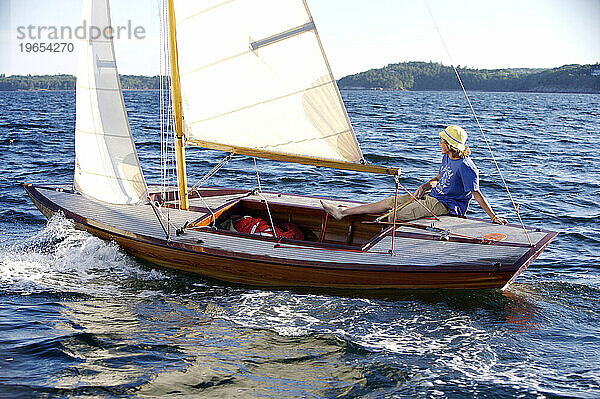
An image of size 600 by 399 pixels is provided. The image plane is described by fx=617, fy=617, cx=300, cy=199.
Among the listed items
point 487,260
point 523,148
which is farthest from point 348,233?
point 523,148

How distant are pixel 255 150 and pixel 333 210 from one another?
52.1 inches

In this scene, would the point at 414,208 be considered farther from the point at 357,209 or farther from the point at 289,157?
the point at 289,157

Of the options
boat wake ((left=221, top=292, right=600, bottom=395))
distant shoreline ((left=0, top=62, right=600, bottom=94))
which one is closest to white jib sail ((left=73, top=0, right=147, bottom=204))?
boat wake ((left=221, top=292, right=600, bottom=395))

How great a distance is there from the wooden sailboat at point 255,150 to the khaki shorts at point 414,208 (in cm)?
15

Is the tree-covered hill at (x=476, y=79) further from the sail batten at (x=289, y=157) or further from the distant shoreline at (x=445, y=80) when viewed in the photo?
the sail batten at (x=289, y=157)

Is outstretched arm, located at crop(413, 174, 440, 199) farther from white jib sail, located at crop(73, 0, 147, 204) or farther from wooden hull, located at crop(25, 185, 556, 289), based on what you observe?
white jib sail, located at crop(73, 0, 147, 204)

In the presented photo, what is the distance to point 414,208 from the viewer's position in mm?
7766

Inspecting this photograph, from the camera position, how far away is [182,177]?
8.04 meters

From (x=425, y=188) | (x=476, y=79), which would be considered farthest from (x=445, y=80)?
(x=425, y=188)

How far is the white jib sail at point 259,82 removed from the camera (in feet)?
24.1

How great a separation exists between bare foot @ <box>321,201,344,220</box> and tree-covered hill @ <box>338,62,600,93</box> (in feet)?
414

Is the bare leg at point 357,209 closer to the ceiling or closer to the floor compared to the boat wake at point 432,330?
closer to the ceiling

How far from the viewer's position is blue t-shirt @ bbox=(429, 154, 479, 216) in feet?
23.8

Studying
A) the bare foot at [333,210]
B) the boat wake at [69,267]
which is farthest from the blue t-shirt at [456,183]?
the boat wake at [69,267]
